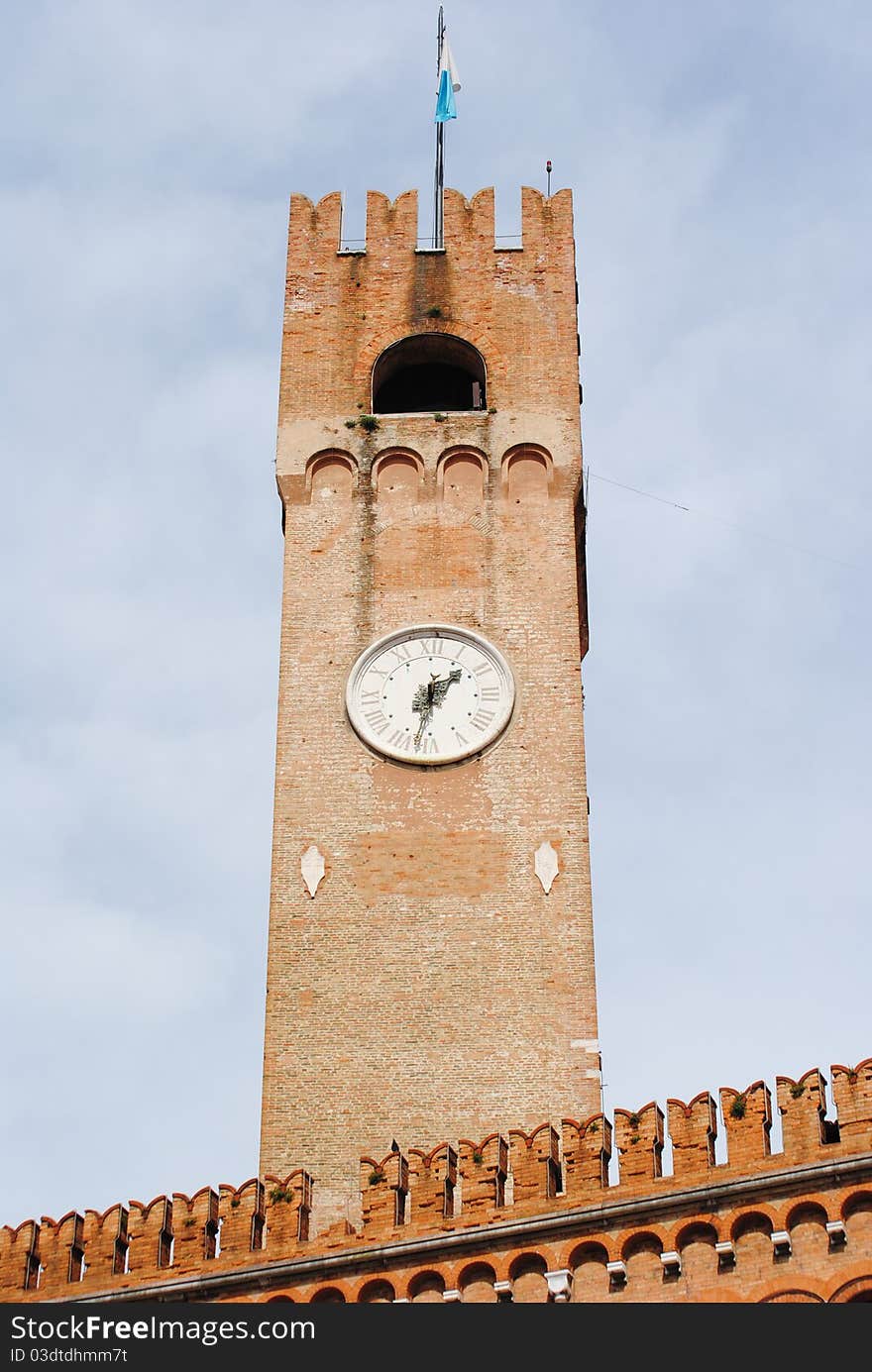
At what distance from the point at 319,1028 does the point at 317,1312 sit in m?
6.94

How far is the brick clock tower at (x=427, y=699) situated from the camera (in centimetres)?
2694

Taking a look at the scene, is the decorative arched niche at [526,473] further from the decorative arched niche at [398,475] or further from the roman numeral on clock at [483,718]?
the roman numeral on clock at [483,718]

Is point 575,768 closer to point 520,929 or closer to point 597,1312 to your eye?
point 520,929

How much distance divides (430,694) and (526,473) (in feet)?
11.9

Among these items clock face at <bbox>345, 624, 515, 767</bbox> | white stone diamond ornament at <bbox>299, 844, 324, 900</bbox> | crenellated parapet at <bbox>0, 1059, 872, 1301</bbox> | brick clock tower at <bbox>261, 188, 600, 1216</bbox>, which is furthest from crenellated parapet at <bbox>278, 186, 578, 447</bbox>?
crenellated parapet at <bbox>0, 1059, 872, 1301</bbox>

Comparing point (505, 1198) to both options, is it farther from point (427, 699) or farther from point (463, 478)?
point (463, 478)

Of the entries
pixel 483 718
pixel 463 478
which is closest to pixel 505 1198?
pixel 483 718

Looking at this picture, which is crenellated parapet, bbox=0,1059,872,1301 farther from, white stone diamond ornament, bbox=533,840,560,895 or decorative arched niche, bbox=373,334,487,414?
decorative arched niche, bbox=373,334,487,414

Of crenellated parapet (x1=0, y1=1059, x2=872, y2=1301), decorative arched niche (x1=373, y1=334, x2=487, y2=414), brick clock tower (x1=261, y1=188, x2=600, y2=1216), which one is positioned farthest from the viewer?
decorative arched niche (x1=373, y1=334, x2=487, y2=414)

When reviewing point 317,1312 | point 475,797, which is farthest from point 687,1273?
point 475,797

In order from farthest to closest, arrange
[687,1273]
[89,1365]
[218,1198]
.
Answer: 1. [218,1198]
2. [687,1273]
3. [89,1365]

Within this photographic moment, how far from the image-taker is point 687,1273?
21359mm

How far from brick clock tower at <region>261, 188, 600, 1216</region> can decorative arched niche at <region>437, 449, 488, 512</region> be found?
0.03 meters

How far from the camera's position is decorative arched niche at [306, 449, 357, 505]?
31375mm
